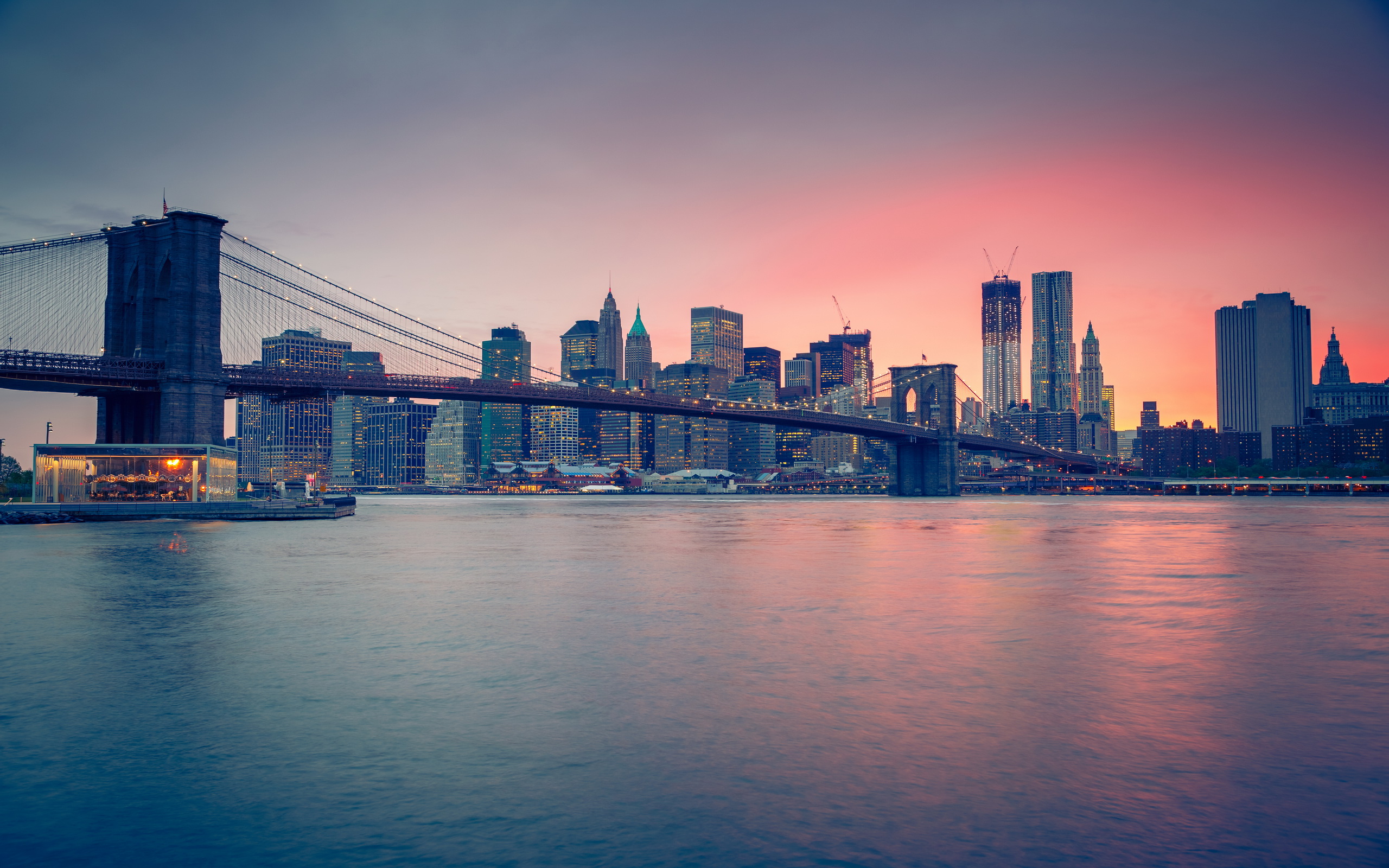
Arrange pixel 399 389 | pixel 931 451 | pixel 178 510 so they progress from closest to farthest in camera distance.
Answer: pixel 178 510, pixel 399 389, pixel 931 451

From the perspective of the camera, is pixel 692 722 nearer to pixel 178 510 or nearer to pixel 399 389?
pixel 178 510

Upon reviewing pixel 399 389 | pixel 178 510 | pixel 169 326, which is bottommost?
pixel 178 510

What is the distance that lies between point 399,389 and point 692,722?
222 ft

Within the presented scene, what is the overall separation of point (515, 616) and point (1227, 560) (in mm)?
26324

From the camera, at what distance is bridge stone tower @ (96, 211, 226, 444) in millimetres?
57500

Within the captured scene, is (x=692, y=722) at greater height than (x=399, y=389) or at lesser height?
lesser

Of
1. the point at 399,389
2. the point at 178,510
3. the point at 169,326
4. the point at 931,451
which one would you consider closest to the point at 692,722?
the point at 178,510

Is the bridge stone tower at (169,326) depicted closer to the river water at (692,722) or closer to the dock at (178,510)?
the dock at (178,510)

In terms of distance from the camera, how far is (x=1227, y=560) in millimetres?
31359

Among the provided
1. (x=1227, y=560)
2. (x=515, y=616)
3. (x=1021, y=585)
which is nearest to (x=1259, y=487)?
(x=1227, y=560)

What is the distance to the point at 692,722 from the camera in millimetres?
9648

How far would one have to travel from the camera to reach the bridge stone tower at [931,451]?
126 m

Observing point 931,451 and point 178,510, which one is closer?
point 178,510

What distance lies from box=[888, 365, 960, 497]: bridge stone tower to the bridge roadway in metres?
2.22
